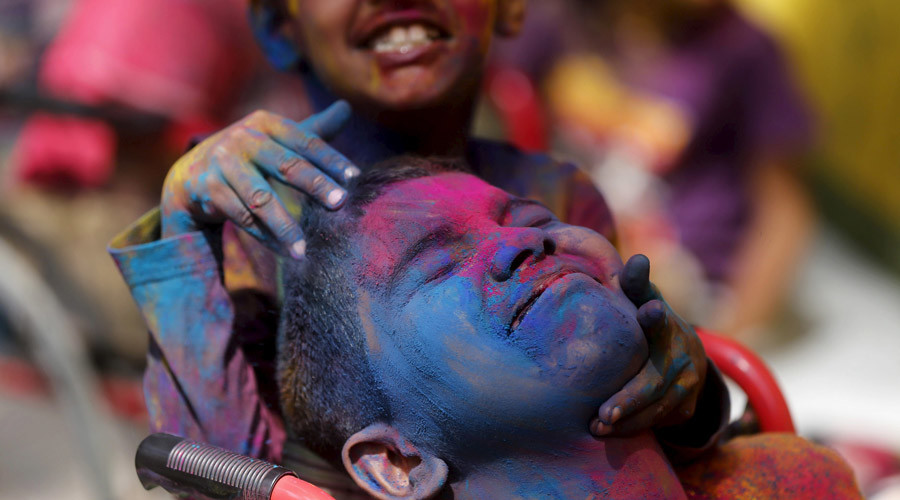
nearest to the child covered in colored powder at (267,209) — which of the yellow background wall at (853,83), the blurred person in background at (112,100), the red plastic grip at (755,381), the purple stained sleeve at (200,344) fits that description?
the purple stained sleeve at (200,344)

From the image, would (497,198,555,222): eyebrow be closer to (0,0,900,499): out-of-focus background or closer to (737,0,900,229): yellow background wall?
(0,0,900,499): out-of-focus background

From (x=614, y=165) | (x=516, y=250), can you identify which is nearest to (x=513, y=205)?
(x=516, y=250)

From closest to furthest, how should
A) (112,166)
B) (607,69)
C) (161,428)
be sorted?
(161,428) < (112,166) < (607,69)

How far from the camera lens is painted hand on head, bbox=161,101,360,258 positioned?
1.89 feet

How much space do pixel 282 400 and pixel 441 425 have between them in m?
0.13

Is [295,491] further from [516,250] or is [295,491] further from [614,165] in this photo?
[614,165]

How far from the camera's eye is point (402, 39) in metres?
0.63

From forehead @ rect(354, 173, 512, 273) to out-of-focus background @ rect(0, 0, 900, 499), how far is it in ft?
0.88

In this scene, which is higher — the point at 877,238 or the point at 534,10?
the point at 534,10

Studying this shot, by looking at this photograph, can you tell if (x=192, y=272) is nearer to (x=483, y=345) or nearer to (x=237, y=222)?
(x=237, y=222)

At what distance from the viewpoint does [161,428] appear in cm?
63

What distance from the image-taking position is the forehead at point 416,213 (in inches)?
21.6

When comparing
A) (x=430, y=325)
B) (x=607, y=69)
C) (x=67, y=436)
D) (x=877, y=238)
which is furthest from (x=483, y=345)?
(x=877, y=238)

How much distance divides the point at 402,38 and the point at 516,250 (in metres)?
0.19
